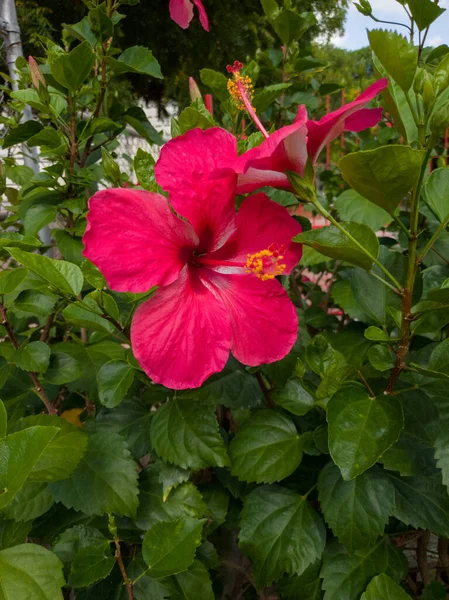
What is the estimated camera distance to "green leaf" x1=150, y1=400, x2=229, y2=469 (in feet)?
2.59

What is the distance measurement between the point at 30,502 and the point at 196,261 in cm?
45

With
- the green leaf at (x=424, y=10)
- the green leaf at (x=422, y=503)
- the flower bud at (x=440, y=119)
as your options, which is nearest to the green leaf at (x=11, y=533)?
the green leaf at (x=422, y=503)

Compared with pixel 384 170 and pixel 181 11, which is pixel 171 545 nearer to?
pixel 384 170

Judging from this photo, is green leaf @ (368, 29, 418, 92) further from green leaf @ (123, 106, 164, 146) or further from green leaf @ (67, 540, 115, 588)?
green leaf @ (123, 106, 164, 146)

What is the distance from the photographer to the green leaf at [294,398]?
0.81 metres

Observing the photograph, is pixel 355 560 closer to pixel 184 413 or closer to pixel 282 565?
pixel 282 565

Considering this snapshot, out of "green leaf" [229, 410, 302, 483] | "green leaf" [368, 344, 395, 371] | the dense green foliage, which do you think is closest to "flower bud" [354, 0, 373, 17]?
the dense green foliage

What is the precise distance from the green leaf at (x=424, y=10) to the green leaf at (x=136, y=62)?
67 cm

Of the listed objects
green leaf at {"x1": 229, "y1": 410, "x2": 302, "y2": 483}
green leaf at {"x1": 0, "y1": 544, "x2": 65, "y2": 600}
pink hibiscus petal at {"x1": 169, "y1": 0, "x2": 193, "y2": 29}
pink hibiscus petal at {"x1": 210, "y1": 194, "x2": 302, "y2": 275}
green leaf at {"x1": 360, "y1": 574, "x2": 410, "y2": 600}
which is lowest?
green leaf at {"x1": 360, "y1": 574, "x2": 410, "y2": 600}

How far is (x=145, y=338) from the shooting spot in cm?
63

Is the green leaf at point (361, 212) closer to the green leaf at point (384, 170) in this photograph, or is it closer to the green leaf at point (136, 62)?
the green leaf at point (136, 62)

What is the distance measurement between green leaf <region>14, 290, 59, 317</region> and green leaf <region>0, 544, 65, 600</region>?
0.37 metres

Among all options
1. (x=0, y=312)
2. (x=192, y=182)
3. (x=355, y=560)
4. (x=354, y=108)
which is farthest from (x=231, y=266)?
(x=355, y=560)

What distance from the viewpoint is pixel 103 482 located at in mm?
799
